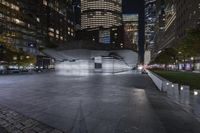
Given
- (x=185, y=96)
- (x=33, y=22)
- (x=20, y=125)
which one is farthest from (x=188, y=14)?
(x=20, y=125)

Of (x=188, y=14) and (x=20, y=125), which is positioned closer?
(x=20, y=125)

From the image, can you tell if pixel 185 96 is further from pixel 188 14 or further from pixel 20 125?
pixel 188 14

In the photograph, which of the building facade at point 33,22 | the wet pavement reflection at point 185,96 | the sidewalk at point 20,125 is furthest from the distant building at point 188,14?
the sidewalk at point 20,125

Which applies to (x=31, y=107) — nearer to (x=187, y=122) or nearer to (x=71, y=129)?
(x=71, y=129)

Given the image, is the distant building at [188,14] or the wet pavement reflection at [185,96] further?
the distant building at [188,14]

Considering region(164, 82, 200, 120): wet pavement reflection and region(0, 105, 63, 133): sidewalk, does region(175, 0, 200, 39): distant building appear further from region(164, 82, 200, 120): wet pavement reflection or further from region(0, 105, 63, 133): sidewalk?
region(0, 105, 63, 133): sidewalk

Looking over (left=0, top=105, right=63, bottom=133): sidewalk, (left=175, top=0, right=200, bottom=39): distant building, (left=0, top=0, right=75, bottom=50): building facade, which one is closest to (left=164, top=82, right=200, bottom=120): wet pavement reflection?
(left=0, top=105, right=63, bottom=133): sidewalk

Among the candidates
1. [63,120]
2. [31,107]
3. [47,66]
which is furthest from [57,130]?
[47,66]

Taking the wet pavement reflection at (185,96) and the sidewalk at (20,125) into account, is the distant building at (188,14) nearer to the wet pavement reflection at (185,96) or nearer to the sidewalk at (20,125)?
the wet pavement reflection at (185,96)

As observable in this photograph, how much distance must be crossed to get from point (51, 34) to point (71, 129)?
418 feet

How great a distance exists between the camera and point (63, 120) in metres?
7.28


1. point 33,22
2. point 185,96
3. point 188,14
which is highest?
point 188,14

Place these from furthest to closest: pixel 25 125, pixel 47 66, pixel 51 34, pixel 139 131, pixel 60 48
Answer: pixel 51 34, pixel 47 66, pixel 60 48, pixel 25 125, pixel 139 131

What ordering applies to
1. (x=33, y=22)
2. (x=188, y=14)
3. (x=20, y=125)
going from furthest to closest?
(x=33, y=22)
(x=188, y=14)
(x=20, y=125)
